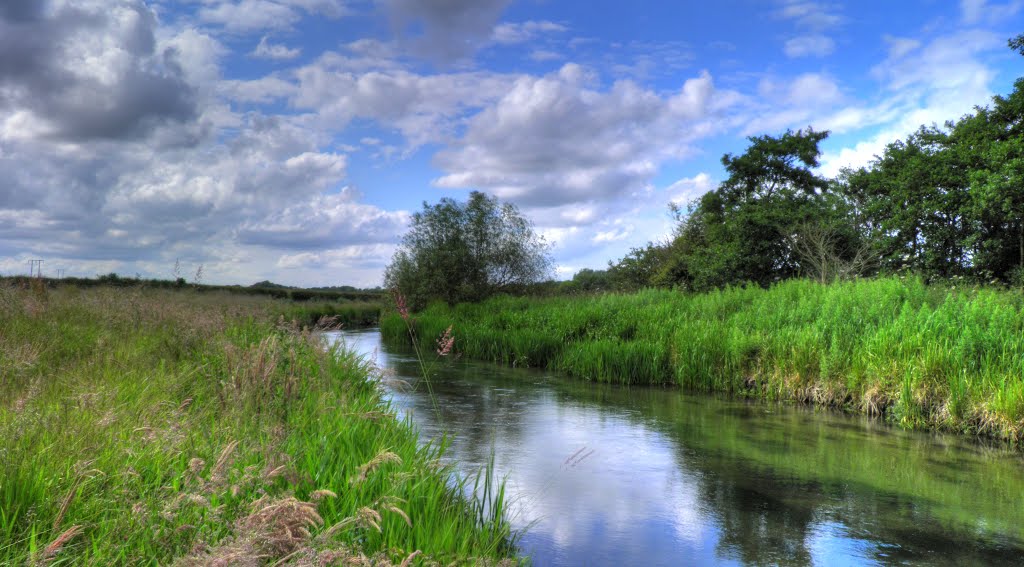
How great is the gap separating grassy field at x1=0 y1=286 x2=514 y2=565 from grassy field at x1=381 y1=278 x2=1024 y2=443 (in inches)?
289

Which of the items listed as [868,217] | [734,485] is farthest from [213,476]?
[868,217]

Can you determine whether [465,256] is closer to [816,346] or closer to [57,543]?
[816,346]

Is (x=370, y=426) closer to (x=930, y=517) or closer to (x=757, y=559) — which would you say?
(x=757, y=559)

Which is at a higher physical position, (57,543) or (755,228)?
(755,228)

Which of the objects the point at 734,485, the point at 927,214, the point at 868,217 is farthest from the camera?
the point at 868,217

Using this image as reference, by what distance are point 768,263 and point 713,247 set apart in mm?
2464

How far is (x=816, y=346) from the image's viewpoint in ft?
37.2

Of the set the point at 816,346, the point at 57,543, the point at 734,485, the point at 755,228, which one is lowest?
the point at 734,485

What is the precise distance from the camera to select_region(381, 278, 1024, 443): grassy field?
29.8ft

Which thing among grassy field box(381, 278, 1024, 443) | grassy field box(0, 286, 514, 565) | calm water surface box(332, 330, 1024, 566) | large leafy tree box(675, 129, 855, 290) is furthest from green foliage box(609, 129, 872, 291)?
grassy field box(0, 286, 514, 565)

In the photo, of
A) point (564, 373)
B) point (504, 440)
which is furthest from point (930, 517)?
point (564, 373)

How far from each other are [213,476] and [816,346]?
36.8 ft

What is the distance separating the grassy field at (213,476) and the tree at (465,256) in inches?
740

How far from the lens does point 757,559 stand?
468cm
